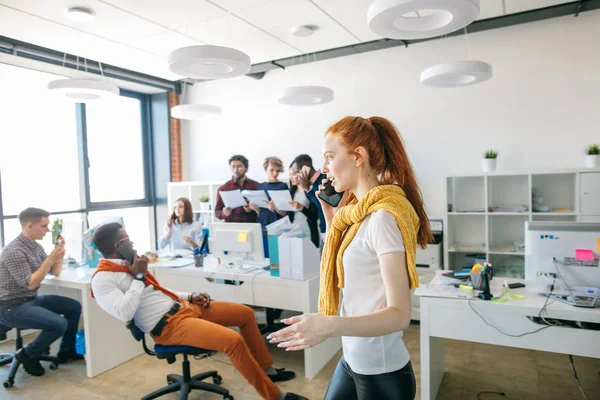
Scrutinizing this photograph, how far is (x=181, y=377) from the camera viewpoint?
288 centimetres

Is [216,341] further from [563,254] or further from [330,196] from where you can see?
[563,254]

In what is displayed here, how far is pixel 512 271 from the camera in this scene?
4.14 m

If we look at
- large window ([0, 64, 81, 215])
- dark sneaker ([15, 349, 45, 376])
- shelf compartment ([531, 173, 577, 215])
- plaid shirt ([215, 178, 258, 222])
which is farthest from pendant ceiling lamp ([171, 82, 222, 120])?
shelf compartment ([531, 173, 577, 215])

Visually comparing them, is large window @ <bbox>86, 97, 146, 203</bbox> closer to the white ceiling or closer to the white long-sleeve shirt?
the white ceiling

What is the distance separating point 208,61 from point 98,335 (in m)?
2.30

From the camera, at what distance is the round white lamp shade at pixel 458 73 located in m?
3.15

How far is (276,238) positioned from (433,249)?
1.89 m

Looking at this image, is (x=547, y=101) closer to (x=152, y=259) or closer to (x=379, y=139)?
(x=379, y=139)

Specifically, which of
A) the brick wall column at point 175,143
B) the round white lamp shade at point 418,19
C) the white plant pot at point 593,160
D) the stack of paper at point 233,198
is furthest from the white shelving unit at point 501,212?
the brick wall column at point 175,143

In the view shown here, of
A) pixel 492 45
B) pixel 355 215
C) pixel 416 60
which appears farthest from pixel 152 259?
pixel 492 45

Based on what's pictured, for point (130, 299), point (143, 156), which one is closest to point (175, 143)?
point (143, 156)

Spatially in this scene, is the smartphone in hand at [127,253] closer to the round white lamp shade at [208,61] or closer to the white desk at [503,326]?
the round white lamp shade at [208,61]

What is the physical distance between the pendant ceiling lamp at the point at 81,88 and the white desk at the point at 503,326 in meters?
3.11

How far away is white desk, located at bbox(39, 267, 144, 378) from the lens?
320 centimetres
